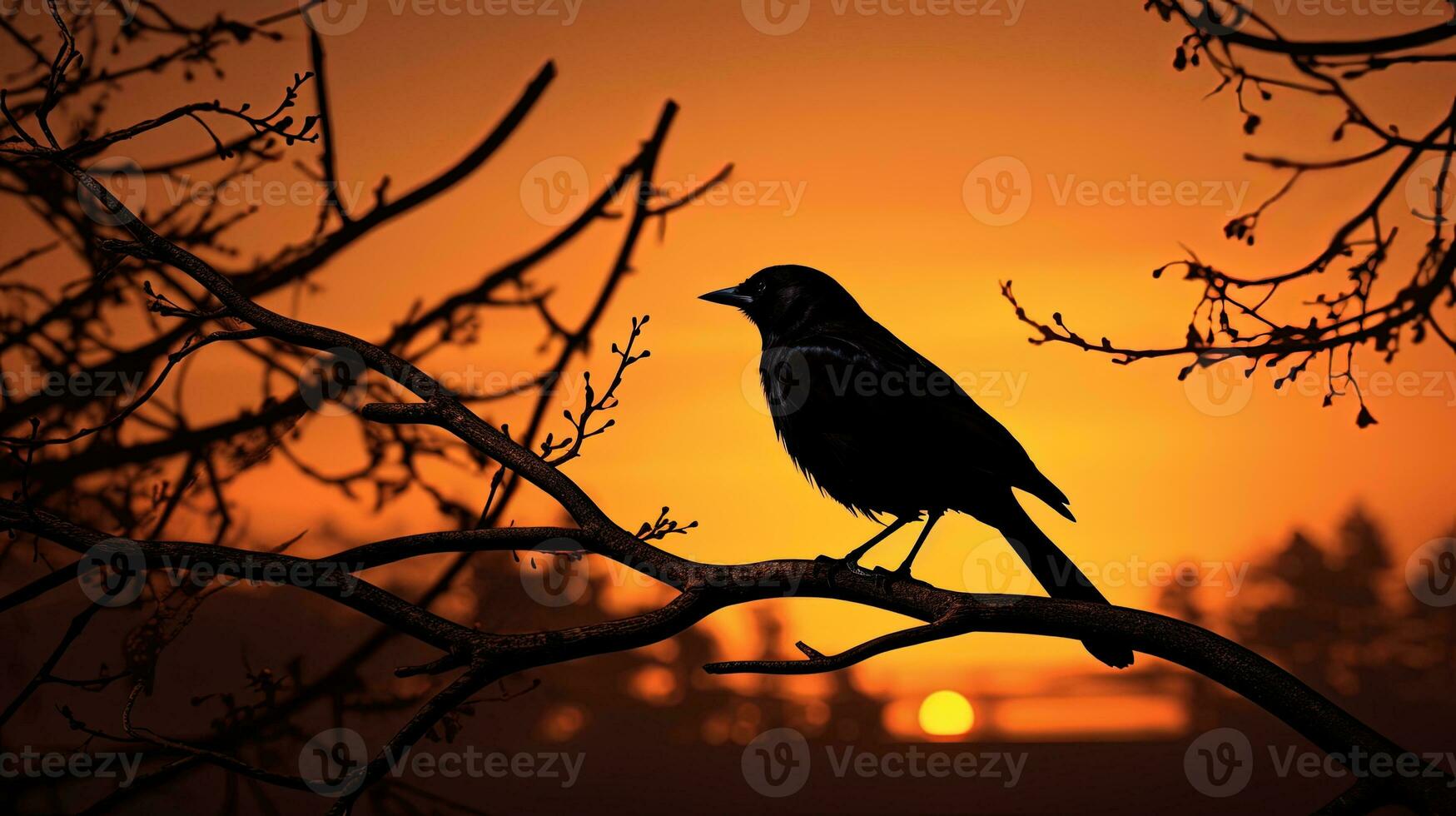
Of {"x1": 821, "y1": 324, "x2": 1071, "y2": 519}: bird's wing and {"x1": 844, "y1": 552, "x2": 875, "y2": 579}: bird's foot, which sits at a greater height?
{"x1": 821, "y1": 324, "x2": 1071, "y2": 519}: bird's wing

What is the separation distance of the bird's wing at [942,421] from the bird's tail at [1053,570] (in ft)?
0.28

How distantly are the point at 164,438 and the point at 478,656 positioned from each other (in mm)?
2031

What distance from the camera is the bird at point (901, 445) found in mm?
2623

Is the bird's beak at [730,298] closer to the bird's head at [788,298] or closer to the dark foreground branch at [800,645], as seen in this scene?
the bird's head at [788,298]

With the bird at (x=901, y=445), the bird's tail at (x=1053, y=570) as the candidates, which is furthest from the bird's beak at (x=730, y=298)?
the bird's tail at (x=1053, y=570)

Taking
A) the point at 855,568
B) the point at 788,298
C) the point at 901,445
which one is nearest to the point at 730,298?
the point at 788,298

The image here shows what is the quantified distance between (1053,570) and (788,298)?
46.7 inches

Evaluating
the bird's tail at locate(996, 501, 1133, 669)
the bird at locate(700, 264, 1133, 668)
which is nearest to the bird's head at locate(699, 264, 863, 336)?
the bird at locate(700, 264, 1133, 668)

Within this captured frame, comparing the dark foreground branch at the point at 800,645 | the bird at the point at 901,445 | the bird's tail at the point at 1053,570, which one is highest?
the bird at the point at 901,445

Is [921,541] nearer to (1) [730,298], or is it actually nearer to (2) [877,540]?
(2) [877,540]

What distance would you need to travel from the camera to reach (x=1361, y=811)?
6.25 ft

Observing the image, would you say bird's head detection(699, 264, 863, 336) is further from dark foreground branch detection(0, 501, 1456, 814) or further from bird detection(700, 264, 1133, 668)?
dark foreground branch detection(0, 501, 1456, 814)

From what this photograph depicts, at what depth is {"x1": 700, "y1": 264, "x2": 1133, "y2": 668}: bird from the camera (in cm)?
262

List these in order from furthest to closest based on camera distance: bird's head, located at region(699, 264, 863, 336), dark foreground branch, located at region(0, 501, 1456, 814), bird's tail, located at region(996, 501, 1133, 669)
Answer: bird's head, located at region(699, 264, 863, 336), bird's tail, located at region(996, 501, 1133, 669), dark foreground branch, located at region(0, 501, 1456, 814)
